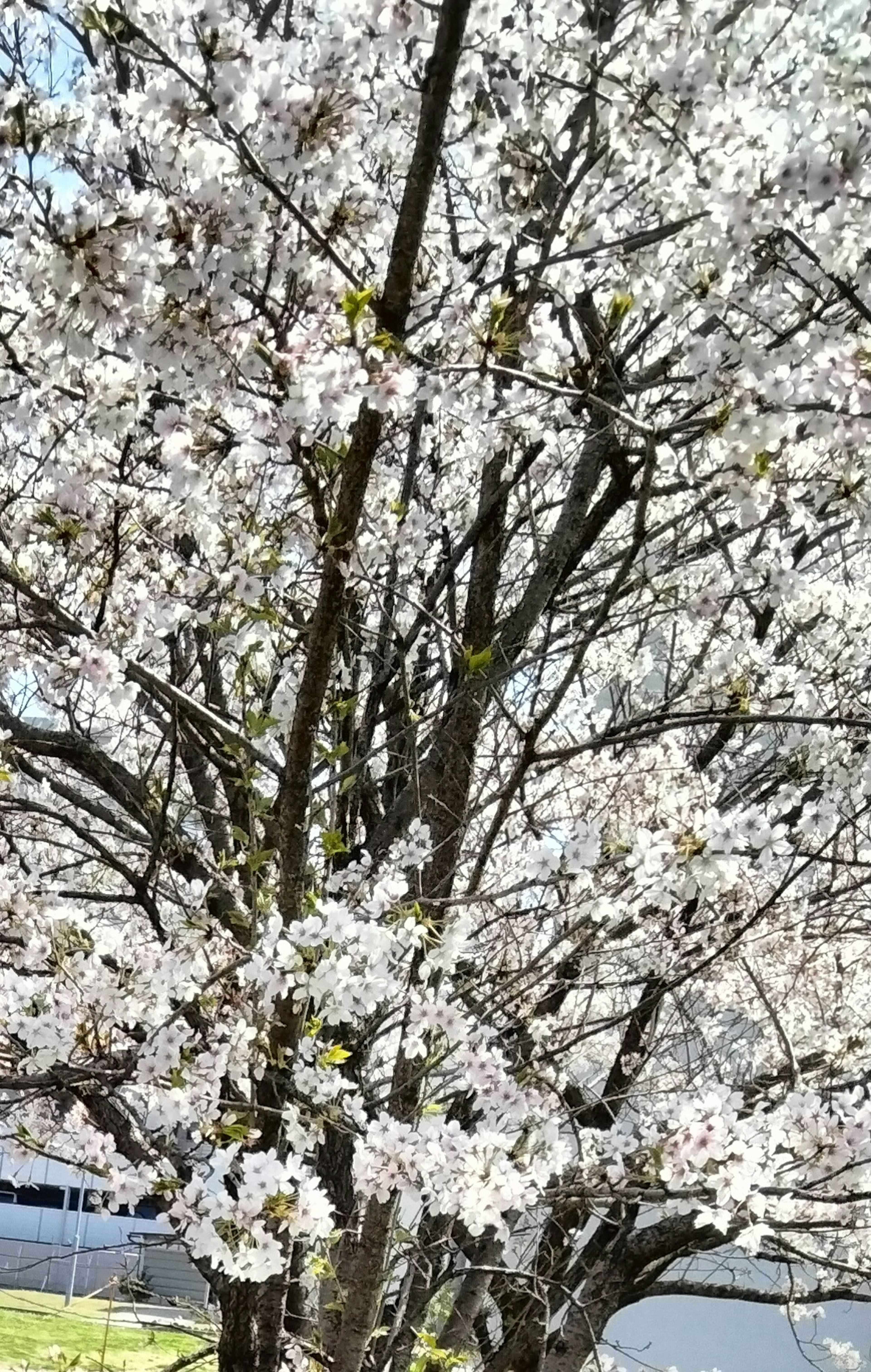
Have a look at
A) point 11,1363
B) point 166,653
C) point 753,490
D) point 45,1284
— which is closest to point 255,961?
point 753,490

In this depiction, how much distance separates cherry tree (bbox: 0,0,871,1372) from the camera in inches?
65.8

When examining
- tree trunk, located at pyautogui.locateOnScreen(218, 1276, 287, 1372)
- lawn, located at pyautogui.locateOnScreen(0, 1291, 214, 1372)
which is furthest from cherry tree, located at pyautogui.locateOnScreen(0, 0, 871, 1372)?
lawn, located at pyautogui.locateOnScreen(0, 1291, 214, 1372)

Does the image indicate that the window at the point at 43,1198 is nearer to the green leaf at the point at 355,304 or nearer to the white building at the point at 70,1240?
the white building at the point at 70,1240

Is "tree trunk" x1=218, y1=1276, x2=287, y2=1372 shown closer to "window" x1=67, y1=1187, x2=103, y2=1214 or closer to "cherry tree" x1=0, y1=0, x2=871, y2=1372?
"cherry tree" x1=0, y1=0, x2=871, y2=1372

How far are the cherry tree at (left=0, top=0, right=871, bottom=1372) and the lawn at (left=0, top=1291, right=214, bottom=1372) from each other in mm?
1846

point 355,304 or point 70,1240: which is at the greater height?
point 355,304

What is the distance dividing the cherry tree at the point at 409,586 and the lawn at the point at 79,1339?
1.85m

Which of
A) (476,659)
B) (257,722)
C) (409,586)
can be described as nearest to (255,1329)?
(257,722)

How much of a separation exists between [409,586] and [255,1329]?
1.85m

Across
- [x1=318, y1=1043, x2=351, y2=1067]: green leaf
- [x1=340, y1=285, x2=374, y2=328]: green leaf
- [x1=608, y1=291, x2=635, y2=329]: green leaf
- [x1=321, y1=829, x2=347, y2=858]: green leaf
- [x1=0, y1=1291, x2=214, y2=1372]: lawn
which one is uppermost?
[x1=608, y1=291, x2=635, y2=329]: green leaf

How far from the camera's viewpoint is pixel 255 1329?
239cm

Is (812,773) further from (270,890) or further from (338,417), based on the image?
(338,417)

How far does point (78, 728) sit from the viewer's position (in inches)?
113

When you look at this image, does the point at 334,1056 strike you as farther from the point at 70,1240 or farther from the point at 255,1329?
the point at 70,1240
